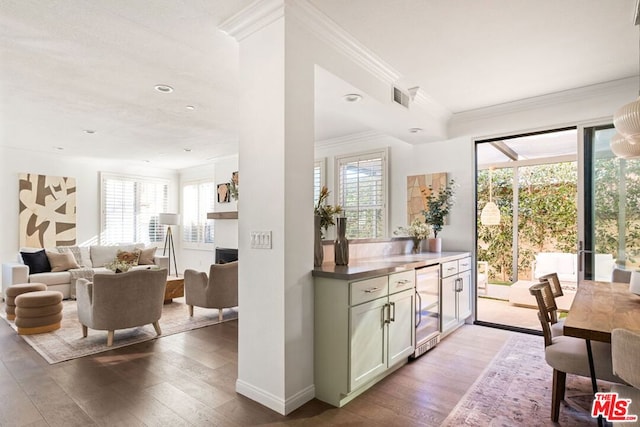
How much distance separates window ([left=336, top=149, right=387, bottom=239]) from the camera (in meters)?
5.54

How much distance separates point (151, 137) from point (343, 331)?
5.05 m

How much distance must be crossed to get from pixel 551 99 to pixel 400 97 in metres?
1.88

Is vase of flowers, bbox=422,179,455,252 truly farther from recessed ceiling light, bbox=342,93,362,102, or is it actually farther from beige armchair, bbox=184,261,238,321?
beige armchair, bbox=184,261,238,321

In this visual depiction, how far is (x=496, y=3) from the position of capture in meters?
2.43

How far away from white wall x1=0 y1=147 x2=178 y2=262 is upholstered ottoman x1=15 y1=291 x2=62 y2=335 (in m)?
3.40

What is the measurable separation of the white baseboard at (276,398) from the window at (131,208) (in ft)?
22.5

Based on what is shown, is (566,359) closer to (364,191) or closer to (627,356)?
(627,356)

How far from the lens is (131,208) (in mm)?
8477

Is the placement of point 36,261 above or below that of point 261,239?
below

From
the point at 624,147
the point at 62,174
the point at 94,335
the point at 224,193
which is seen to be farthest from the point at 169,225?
the point at 624,147

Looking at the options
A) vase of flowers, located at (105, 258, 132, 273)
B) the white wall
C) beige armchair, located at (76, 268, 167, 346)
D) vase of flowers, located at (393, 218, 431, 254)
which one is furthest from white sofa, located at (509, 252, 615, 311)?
the white wall

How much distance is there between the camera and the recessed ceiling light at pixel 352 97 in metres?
3.21

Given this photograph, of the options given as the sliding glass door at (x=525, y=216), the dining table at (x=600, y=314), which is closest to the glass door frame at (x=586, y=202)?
the dining table at (x=600, y=314)

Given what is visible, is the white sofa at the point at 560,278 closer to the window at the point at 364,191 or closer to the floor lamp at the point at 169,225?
the window at the point at 364,191
